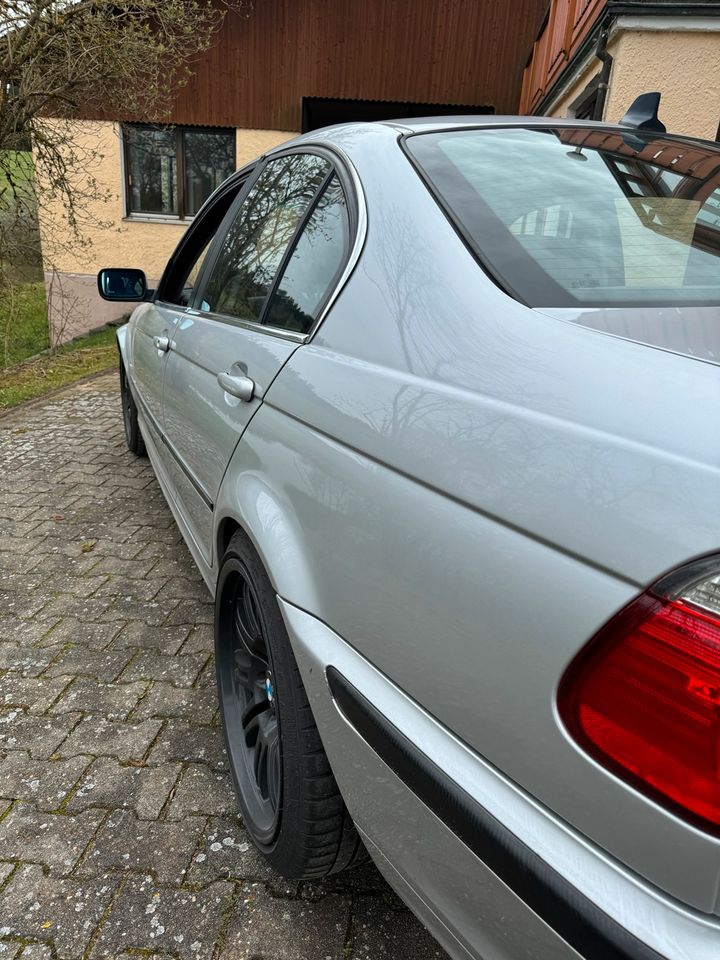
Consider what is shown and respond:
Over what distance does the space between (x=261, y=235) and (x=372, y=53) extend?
10657 millimetres

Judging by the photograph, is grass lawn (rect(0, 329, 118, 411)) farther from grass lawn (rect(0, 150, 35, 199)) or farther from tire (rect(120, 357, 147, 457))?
tire (rect(120, 357, 147, 457))

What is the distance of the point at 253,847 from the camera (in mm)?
1866

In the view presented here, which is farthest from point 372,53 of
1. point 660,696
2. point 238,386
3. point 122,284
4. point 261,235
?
point 660,696

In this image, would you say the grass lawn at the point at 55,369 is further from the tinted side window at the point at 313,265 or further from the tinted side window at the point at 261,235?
the tinted side window at the point at 313,265

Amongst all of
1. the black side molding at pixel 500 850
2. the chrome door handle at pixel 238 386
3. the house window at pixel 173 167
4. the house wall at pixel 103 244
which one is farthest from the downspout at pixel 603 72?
the house window at pixel 173 167

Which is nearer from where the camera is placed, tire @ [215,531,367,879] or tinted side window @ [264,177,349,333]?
tire @ [215,531,367,879]

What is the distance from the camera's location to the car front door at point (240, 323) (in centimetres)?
177

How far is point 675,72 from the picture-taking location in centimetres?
500

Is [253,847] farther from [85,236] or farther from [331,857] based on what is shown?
[85,236]

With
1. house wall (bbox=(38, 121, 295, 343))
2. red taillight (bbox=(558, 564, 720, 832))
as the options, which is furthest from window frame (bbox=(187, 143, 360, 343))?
house wall (bbox=(38, 121, 295, 343))

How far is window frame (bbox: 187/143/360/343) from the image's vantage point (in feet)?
5.11

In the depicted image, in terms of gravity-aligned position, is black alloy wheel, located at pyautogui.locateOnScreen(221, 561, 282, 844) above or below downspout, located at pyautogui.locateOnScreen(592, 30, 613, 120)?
below

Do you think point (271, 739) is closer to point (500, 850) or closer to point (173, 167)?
point (500, 850)

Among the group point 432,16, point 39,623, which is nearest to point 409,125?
point 39,623
